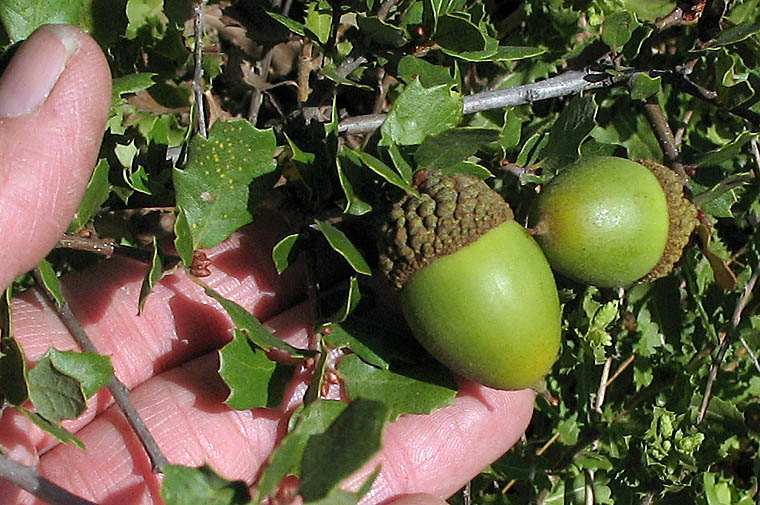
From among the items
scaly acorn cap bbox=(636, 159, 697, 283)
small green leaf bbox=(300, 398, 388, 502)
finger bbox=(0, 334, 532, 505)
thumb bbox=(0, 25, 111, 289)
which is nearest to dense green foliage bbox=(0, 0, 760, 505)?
small green leaf bbox=(300, 398, 388, 502)

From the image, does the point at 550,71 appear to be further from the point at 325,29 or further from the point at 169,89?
the point at 169,89

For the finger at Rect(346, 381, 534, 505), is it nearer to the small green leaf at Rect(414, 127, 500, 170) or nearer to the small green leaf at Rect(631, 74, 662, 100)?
the small green leaf at Rect(414, 127, 500, 170)

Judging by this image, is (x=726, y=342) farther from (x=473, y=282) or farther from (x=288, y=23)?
(x=288, y=23)

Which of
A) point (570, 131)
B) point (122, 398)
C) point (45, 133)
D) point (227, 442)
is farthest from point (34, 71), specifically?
point (570, 131)

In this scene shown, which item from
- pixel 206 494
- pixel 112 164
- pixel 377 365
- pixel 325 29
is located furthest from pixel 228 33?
pixel 206 494

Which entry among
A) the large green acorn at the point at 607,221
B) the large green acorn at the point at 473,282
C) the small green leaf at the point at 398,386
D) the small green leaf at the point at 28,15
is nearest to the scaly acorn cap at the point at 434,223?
the large green acorn at the point at 473,282

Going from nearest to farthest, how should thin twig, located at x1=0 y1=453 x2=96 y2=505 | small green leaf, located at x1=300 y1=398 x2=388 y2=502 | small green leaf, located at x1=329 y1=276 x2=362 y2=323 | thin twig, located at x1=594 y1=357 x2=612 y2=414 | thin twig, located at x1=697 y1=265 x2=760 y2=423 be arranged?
small green leaf, located at x1=300 y1=398 x2=388 y2=502 → thin twig, located at x1=0 y1=453 x2=96 y2=505 → small green leaf, located at x1=329 y1=276 x2=362 y2=323 → thin twig, located at x1=697 y1=265 x2=760 y2=423 → thin twig, located at x1=594 y1=357 x2=612 y2=414

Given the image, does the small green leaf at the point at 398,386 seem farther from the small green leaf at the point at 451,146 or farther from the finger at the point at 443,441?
the small green leaf at the point at 451,146
